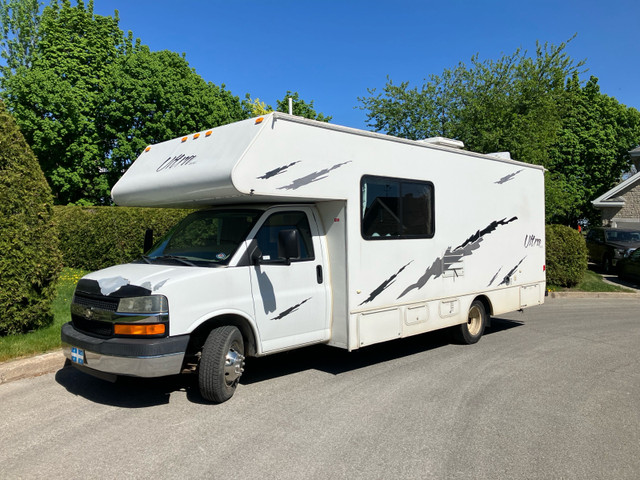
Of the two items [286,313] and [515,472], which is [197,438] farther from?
[515,472]

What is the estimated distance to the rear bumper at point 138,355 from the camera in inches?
181

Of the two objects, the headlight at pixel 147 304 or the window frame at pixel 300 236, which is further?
the window frame at pixel 300 236

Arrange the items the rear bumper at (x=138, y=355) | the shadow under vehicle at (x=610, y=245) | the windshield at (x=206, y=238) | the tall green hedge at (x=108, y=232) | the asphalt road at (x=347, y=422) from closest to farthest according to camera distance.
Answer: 1. the asphalt road at (x=347, y=422)
2. the rear bumper at (x=138, y=355)
3. the windshield at (x=206, y=238)
4. the tall green hedge at (x=108, y=232)
5. the shadow under vehicle at (x=610, y=245)

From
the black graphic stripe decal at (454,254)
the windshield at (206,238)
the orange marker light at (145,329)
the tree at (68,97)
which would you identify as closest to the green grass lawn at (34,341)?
the windshield at (206,238)

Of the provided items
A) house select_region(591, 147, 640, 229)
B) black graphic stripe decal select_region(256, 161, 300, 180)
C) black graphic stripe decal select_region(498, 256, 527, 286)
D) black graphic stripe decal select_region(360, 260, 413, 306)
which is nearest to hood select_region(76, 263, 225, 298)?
black graphic stripe decal select_region(256, 161, 300, 180)

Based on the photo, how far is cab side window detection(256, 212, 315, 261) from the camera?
5648mm

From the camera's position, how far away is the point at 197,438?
436 cm

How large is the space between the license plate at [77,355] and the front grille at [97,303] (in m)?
0.44

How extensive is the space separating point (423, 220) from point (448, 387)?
2.33 meters

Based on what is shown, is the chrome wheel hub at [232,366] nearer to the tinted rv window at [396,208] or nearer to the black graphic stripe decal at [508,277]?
the tinted rv window at [396,208]

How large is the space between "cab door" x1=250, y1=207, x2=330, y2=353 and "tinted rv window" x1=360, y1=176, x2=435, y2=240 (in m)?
0.72

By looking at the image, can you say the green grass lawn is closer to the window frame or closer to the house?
the window frame

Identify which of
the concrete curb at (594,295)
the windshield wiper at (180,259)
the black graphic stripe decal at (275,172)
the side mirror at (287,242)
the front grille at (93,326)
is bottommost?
the concrete curb at (594,295)

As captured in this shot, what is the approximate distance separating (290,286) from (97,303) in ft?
6.56
